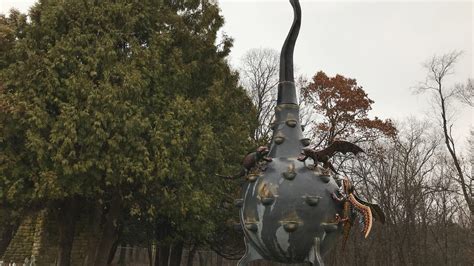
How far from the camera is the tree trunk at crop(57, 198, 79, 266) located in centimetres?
1345

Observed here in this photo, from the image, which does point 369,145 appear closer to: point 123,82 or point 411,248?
point 411,248

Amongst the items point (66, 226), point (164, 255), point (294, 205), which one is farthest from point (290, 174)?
point (164, 255)

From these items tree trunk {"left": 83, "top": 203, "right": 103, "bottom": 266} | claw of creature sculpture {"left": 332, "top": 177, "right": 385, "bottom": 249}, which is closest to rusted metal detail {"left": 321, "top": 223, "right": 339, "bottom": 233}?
claw of creature sculpture {"left": 332, "top": 177, "right": 385, "bottom": 249}

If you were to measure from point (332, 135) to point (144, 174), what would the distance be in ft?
37.0

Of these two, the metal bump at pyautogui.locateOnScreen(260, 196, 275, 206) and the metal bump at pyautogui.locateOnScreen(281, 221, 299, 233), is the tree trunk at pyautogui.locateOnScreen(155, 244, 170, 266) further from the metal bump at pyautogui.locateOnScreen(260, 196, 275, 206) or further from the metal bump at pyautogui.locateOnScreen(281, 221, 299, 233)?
the metal bump at pyautogui.locateOnScreen(281, 221, 299, 233)

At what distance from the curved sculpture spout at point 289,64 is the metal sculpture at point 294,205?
62 centimetres

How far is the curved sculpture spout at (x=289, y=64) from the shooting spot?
243 inches

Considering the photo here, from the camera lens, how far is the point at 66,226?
45.6 feet

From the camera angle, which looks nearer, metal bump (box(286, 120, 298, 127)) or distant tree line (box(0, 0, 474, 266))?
metal bump (box(286, 120, 298, 127))

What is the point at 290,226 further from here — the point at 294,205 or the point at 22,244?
the point at 22,244

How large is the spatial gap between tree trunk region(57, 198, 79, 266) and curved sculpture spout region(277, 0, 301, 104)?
30.5ft

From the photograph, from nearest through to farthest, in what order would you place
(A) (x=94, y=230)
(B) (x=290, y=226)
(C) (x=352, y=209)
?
(B) (x=290, y=226) → (C) (x=352, y=209) → (A) (x=94, y=230)

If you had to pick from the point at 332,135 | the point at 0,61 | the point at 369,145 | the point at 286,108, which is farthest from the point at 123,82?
the point at 369,145

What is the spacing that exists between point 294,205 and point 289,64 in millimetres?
2038
